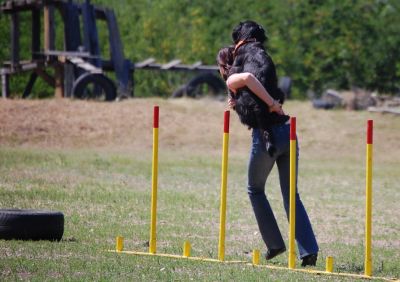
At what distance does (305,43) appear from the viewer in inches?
1459

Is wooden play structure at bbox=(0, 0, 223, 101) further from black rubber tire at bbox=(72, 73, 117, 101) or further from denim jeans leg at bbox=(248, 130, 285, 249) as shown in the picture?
denim jeans leg at bbox=(248, 130, 285, 249)

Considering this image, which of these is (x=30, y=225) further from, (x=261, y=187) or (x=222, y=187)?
(x=261, y=187)

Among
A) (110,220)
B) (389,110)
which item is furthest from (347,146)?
(110,220)

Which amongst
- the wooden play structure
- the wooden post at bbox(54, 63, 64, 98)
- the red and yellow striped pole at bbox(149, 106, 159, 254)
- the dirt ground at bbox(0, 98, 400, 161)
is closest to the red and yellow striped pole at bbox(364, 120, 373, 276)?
the red and yellow striped pole at bbox(149, 106, 159, 254)

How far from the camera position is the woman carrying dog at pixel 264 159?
9.40 meters

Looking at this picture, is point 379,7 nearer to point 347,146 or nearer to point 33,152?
point 347,146

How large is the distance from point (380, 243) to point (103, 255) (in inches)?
143

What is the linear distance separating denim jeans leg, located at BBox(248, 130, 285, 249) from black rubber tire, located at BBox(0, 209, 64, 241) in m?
1.91

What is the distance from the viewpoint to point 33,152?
22.9 metres

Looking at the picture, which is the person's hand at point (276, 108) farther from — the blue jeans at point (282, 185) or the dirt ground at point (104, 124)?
the dirt ground at point (104, 124)

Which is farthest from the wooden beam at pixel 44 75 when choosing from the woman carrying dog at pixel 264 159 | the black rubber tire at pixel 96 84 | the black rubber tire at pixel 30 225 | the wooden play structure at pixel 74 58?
the woman carrying dog at pixel 264 159

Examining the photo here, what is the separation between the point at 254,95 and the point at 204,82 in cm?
2255

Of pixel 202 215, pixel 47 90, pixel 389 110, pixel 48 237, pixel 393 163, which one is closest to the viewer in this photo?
pixel 48 237

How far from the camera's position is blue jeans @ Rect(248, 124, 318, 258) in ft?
31.2
